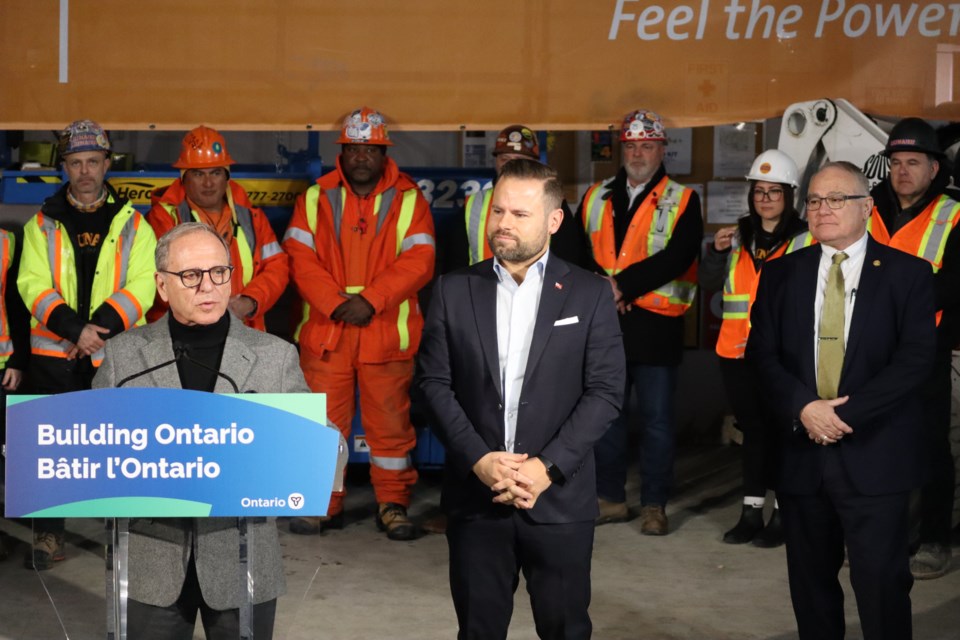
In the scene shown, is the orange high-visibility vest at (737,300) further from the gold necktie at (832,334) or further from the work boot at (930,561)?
the gold necktie at (832,334)

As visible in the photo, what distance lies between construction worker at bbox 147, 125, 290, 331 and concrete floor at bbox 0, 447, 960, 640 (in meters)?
1.11

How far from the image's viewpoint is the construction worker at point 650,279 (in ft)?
20.0

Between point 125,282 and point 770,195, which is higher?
point 770,195

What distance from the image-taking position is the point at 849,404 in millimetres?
3828

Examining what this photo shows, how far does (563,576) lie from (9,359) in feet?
10.4

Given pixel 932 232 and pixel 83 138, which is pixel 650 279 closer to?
pixel 932 232

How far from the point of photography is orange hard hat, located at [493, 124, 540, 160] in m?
6.05

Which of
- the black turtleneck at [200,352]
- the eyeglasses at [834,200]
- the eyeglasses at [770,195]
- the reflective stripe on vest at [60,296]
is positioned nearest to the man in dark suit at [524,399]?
the black turtleneck at [200,352]

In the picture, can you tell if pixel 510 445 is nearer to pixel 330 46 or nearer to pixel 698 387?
pixel 330 46

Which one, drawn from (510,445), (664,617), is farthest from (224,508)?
(664,617)

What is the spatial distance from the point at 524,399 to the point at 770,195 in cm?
263

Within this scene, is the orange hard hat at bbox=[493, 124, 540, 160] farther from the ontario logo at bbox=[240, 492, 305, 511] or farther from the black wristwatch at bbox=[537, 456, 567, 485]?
the ontario logo at bbox=[240, 492, 305, 511]

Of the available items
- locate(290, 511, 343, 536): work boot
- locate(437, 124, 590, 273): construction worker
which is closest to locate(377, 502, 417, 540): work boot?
locate(290, 511, 343, 536): work boot

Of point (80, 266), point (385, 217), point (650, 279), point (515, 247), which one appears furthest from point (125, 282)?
point (515, 247)
